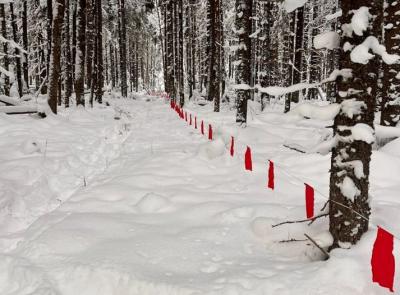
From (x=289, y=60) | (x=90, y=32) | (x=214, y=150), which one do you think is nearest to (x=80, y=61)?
(x=90, y=32)

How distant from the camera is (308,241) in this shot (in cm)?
412

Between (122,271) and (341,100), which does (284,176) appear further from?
(122,271)

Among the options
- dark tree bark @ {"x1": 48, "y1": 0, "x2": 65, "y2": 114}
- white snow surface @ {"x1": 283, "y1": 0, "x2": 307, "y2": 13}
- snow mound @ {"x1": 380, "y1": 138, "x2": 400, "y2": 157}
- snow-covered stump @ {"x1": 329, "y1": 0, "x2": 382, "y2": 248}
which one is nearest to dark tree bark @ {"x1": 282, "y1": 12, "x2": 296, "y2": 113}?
snow mound @ {"x1": 380, "y1": 138, "x2": 400, "y2": 157}

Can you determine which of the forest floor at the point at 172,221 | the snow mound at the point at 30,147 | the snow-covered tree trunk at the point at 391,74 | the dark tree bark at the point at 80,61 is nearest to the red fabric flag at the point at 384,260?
the forest floor at the point at 172,221

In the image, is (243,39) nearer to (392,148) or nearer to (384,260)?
(392,148)

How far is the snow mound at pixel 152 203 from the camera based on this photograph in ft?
18.9

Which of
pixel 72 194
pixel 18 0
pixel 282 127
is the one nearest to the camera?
pixel 72 194

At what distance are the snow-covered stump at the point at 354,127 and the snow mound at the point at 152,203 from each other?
2.70 meters

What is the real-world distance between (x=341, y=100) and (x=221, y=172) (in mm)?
4344

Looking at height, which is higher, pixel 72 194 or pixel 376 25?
pixel 376 25

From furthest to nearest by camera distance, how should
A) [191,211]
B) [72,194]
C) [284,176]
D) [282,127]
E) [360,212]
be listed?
[282,127]
[284,176]
[72,194]
[191,211]
[360,212]

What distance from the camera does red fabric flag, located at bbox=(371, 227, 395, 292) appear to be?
3.07m

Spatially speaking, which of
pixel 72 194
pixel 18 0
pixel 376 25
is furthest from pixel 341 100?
pixel 18 0

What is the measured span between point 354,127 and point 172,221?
2.70 m
